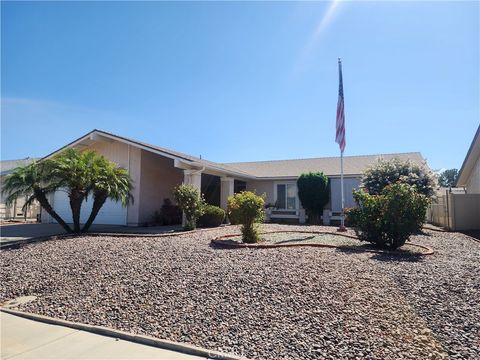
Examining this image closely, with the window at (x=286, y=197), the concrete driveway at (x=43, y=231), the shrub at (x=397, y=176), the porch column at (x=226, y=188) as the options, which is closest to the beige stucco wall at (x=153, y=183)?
the concrete driveway at (x=43, y=231)

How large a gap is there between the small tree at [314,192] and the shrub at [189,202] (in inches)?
335

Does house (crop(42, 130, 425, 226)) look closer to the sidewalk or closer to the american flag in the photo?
the american flag

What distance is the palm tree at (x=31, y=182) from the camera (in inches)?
467

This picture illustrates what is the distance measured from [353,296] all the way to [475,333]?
1.55 metres

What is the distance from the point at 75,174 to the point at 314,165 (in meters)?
16.4

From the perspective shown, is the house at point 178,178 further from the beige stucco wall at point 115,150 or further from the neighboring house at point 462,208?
the neighboring house at point 462,208

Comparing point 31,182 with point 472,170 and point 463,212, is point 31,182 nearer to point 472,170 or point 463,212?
point 463,212

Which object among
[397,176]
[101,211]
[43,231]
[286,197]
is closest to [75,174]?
[43,231]

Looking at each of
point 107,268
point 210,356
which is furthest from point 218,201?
point 210,356

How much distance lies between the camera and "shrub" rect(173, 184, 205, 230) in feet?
44.1

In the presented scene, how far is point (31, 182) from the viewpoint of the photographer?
12039 millimetres

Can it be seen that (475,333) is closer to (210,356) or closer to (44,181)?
(210,356)

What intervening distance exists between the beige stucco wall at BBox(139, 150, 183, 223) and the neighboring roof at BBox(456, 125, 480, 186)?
15160 mm

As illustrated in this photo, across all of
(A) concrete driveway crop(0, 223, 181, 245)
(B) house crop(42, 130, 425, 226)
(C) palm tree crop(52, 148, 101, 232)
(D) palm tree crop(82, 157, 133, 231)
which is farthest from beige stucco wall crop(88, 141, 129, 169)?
(C) palm tree crop(52, 148, 101, 232)
